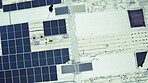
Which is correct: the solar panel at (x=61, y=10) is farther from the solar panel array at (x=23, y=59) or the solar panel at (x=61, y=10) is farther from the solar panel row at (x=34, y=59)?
the solar panel row at (x=34, y=59)

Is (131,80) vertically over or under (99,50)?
under

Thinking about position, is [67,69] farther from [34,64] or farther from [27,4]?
[27,4]

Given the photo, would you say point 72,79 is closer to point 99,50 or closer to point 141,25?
point 99,50

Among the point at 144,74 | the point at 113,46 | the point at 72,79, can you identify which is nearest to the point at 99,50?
the point at 113,46

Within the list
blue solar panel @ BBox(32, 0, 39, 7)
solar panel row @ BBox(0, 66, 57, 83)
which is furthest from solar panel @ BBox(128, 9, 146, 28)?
blue solar panel @ BBox(32, 0, 39, 7)

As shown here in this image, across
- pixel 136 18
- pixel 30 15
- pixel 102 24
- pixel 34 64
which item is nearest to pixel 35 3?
pixel 30 15

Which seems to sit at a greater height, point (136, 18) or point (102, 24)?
point (136, 18)

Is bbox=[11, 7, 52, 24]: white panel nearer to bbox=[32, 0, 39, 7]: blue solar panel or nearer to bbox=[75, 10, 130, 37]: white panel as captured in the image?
bbox=[32, 0, 39, 7]: blue solar panel
